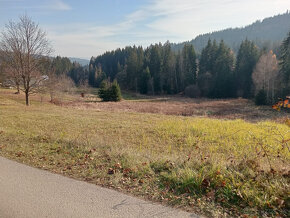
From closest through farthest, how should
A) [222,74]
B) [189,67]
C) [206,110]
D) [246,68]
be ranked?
[206,110] → [246,68] → [222,74] → [189,67]

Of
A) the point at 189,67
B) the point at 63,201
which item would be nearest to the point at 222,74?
the point at 189,67

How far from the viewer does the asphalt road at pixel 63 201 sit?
3053 millimetres

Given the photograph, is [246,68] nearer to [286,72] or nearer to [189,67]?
[189,67]

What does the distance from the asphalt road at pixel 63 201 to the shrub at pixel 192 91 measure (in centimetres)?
5139

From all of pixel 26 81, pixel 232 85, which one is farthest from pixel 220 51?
pixel 26 81

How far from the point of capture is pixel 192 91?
175 ft

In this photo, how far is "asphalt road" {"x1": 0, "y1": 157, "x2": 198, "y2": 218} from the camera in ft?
10.0

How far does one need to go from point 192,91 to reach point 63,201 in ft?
172

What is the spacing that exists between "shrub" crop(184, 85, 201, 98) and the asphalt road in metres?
51.4

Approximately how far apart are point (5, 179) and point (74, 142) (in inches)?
98.5

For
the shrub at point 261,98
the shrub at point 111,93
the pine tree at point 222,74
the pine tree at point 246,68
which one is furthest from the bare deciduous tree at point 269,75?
the shrub at point 111,93

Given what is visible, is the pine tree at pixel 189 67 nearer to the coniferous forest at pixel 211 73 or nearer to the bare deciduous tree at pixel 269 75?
the coniferous forest at pixel 211 73

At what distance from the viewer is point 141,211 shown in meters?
3.06

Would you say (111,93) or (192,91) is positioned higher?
(192,91)
